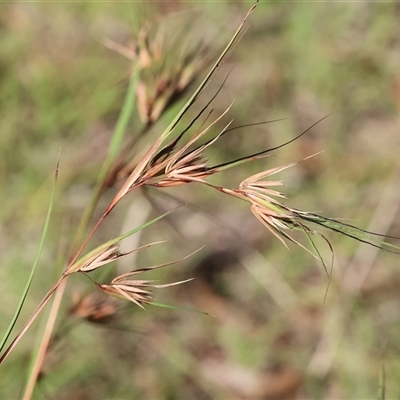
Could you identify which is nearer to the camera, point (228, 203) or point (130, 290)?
point (130, 290)

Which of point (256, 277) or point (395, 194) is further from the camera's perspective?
point (395, 194)

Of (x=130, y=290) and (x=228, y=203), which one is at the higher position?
(x=130, y=290)

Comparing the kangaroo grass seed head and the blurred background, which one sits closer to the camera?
the kangaroo grass seed head

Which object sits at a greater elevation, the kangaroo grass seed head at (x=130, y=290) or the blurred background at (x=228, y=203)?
the kangaroo grass seed head at (x=130, y=290)

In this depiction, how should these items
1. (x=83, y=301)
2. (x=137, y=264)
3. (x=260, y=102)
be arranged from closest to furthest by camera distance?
(x=83, y=301) < (x=137, y=264) < (x=260, y=102)

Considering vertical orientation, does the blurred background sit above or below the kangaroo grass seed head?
below

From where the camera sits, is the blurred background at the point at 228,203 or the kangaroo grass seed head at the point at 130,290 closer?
the kangaroo grass seed head at the point at 130,290

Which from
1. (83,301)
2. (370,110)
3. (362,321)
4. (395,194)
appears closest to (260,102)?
(370,110)

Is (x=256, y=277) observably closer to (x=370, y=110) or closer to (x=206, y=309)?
(x=206, y=309)
